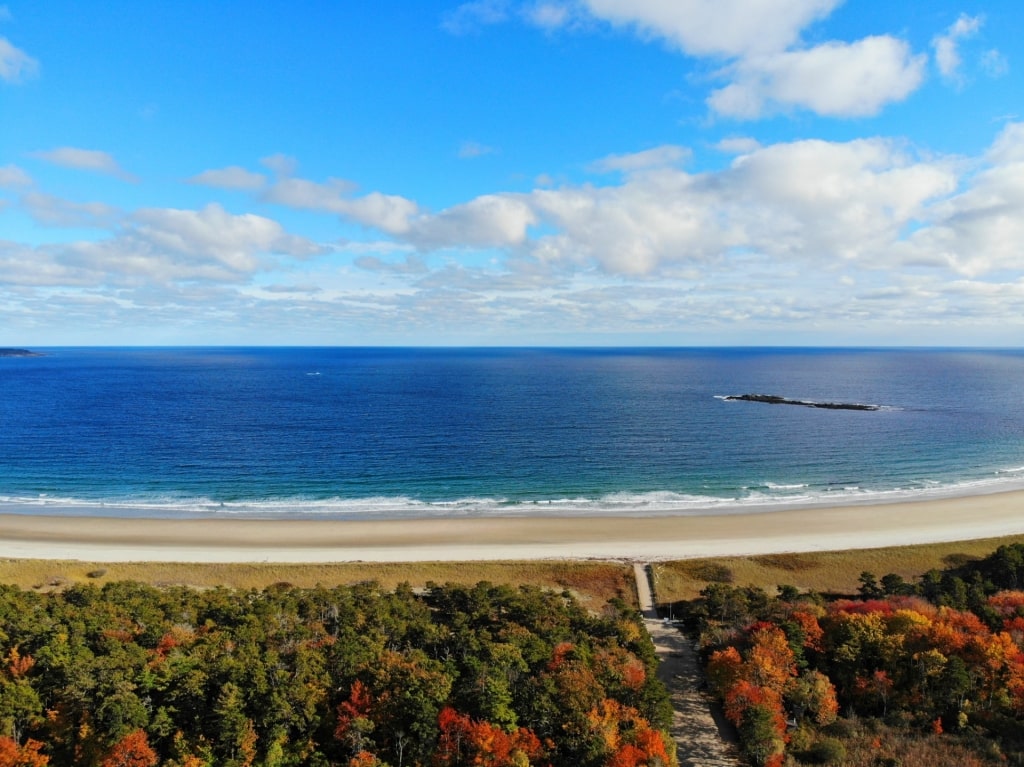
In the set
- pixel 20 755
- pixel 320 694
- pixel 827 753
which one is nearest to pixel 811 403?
pixel 827 753

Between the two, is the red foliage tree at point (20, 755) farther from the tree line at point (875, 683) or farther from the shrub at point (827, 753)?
the shrub at point (827, 753)

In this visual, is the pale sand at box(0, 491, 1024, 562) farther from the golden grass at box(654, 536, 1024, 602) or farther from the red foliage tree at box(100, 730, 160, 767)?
the red foliage tree at box(100, 730, 160, 767)

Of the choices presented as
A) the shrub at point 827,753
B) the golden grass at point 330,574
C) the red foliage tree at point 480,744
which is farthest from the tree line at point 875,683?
the golden grass at point 330,574

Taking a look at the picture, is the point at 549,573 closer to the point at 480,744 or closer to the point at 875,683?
the point at 875,683

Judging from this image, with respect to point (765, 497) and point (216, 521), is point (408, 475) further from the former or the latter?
point (765, 497)

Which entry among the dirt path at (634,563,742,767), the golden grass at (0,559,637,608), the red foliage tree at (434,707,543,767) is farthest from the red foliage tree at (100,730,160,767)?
the golden grass at (0,559,637,608)

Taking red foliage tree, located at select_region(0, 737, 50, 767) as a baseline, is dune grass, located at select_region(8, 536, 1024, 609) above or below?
below

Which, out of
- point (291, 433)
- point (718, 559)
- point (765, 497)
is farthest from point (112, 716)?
point (291, 433)
